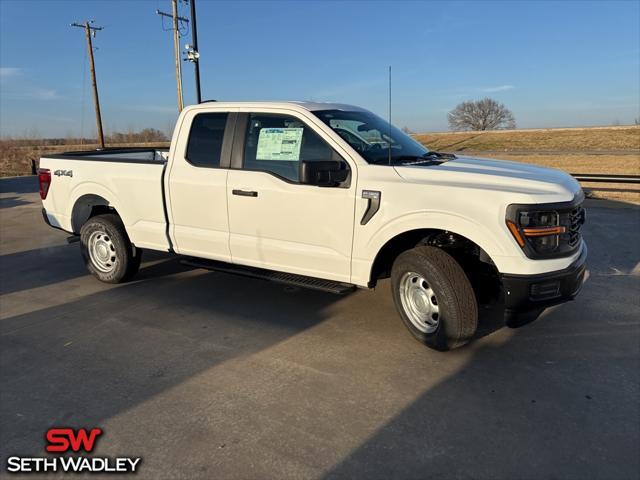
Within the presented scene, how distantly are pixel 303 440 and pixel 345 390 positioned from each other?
0.63m

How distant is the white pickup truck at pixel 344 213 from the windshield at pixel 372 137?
0.8 inches

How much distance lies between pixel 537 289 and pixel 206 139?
337 cm

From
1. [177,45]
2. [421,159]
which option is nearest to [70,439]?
[421,159]

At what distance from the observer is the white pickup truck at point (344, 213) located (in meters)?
3.54

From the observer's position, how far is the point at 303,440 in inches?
112

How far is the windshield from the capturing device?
4340 millimetres

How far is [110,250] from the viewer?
19.1 ft

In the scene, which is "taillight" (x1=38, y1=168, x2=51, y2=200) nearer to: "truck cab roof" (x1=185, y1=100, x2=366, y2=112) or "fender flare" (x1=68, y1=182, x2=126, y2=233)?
"fender flare" (x1=68, y1=182, x2=126, y2=233)

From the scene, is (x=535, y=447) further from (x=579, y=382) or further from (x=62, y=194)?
(x=62, y=194)

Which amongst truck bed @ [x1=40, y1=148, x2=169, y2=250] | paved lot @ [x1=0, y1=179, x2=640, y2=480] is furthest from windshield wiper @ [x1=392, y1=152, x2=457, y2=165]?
truck bed @ [x1=40, y1=148, x2=169, y2=250]

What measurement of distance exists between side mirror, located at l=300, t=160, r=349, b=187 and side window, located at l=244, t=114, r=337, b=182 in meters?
0.22

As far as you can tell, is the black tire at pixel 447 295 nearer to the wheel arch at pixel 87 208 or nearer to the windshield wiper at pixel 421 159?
the windshield wiper at pixel 421 159

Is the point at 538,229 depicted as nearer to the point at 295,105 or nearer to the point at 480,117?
the point at 295,105

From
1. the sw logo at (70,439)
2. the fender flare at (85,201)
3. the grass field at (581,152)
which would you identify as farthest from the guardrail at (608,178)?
the sw logo at (70,439)
